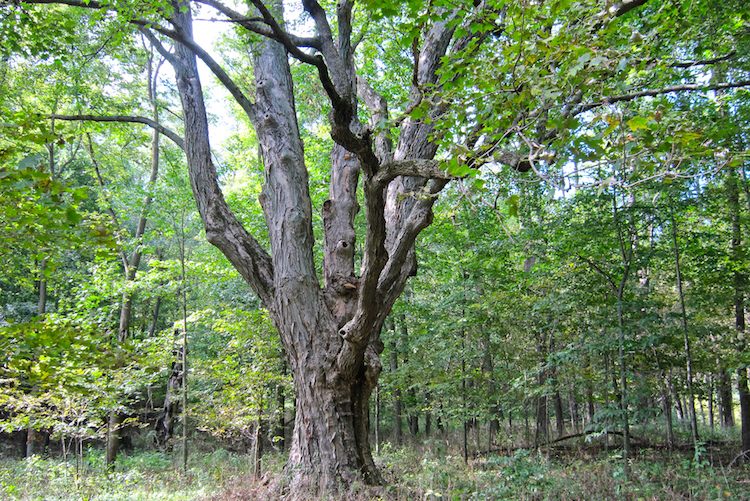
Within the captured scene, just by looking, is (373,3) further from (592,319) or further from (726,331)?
(726,331)

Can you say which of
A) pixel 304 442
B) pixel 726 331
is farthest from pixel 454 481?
pixel 726 331

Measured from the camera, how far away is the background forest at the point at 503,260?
8.21ft

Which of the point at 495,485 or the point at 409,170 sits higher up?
the point at 409,170

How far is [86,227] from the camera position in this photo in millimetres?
2473

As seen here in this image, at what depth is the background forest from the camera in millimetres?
2502

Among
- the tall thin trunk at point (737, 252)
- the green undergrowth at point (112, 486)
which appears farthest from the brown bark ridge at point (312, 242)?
the tall thin trunk at point (737, 252)

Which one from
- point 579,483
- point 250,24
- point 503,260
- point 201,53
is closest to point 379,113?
point 250,24

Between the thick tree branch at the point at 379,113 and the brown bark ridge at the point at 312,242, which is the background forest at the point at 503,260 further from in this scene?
the thick tree branch at the point at 379,113

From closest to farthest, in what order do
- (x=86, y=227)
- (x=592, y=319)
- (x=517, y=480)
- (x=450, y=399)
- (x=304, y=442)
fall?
(x=86, y=227) → (x=304, y=442) → (x=517, y=480) → (x=592, y=319) → (x=450, y=399)

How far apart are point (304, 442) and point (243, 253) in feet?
7.01

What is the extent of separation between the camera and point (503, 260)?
9164 mm

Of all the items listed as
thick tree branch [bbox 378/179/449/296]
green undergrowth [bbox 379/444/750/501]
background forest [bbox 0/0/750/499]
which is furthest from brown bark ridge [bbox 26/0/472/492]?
green undergrowth [bbox 379/444/750/501]

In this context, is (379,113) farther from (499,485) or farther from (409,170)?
(499,485)

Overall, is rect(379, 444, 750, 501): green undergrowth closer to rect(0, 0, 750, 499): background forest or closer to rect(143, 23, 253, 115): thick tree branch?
rect(0, 0, 750, 499): background forest
